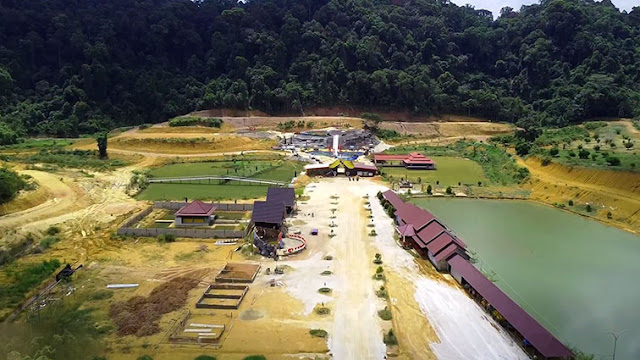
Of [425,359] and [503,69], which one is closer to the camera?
Result: [425,359]

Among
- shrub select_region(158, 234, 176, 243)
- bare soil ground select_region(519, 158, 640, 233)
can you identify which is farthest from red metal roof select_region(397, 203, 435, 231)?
shrub select_region(158, 234, 176, 243)

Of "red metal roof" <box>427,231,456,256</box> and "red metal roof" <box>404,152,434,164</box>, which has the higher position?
"red metal roof" <box>404,152,434,164</box>

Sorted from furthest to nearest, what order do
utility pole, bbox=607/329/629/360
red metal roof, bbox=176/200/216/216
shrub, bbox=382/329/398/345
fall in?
red metal roof, bbox=176/200/216/216
shrub, bbox=382/329/398/345
utility pole, bbox=607/329/629/360

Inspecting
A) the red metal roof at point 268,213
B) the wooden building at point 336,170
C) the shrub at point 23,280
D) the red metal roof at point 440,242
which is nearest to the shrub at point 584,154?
the wooden building at point 336,170

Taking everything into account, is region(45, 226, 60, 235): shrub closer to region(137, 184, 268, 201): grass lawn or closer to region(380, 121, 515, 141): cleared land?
region(137, 184, 268, 201): grass lawn

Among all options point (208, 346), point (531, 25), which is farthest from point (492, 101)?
point (208, 346)

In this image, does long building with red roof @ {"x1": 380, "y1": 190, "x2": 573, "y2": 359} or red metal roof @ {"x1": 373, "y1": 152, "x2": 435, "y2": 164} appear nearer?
long building with red roof @ {"x1": 380, "y1": 190, "x2": 573, "y2": 359}

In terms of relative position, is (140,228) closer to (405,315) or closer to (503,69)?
(405,315)

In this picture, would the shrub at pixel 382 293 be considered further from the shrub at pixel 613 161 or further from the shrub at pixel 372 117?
the shrub at pixel 372 117
